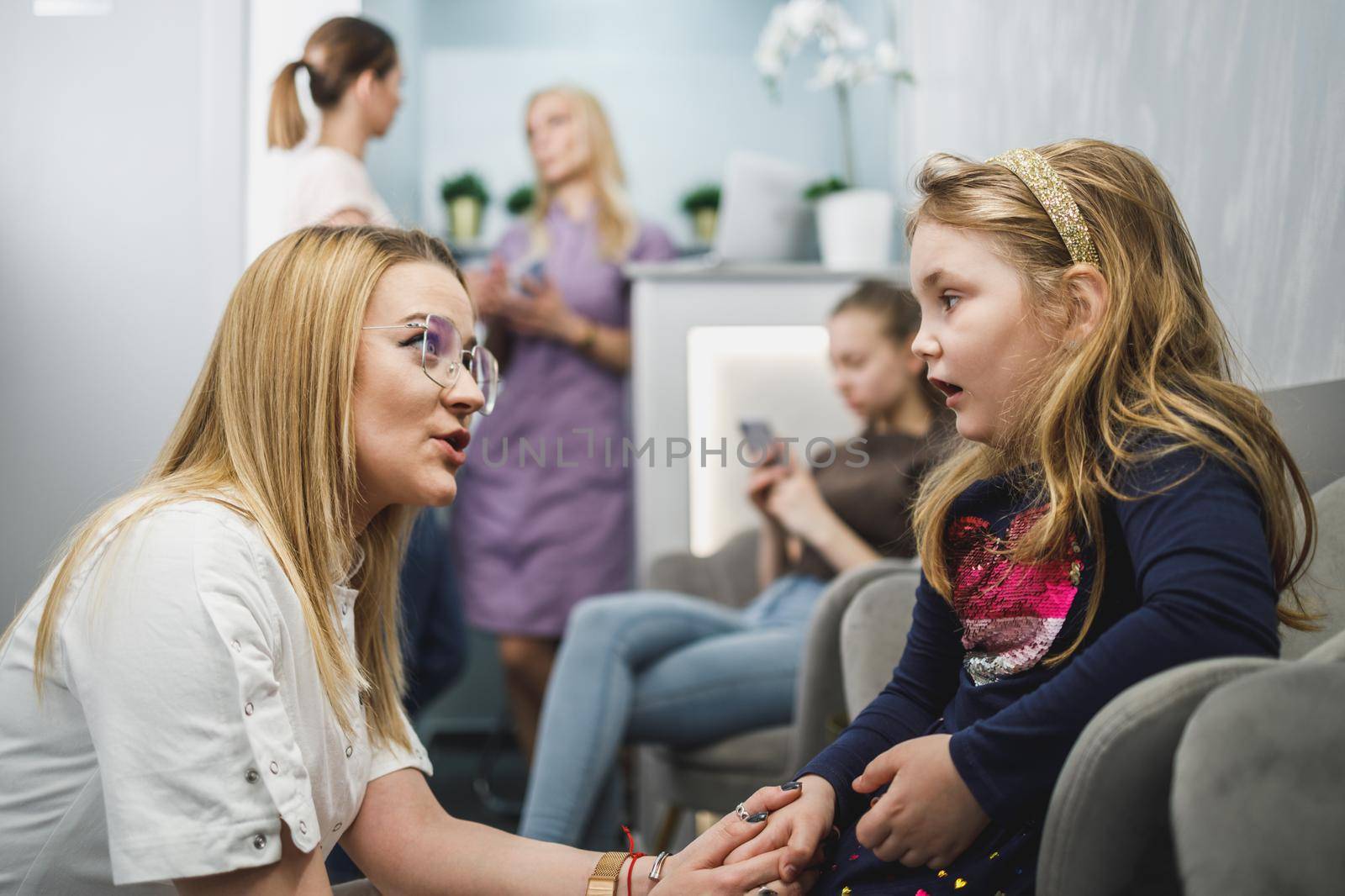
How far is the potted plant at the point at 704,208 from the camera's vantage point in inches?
131

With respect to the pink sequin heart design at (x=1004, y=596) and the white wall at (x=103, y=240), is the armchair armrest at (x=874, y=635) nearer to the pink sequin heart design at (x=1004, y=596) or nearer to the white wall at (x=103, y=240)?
the pink sequin heart design at (x=1004, y=596)

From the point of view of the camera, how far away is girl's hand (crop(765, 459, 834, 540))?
208 cm

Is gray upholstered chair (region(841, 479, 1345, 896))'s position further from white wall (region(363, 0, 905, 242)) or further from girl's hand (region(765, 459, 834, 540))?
white wall (region(363, 0, 905, 242))

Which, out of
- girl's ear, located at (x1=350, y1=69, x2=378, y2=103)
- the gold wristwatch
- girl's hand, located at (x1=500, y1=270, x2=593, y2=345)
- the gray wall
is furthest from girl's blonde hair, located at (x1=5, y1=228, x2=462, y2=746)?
girl's hand, located at (x1=500, y1=270, x2=593, y2=345)

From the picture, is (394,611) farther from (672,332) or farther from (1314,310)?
(672,332)

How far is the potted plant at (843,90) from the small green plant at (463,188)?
89cm

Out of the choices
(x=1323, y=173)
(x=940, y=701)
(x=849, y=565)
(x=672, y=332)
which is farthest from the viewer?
(x=672, y=332)

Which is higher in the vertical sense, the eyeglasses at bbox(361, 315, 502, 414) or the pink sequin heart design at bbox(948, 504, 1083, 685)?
the eyeglasses at bbox(361, 315, 502, 414)

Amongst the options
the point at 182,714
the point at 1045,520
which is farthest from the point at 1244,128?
the point at 182,714

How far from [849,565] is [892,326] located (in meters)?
0.46

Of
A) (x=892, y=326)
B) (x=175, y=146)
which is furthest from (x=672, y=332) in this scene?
(x=175, y=146)

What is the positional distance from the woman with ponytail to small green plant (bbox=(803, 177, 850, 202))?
3.48 feet

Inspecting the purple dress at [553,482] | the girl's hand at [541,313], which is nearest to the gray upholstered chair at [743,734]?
the purple dress at [553,482]

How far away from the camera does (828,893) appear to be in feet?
2.91
